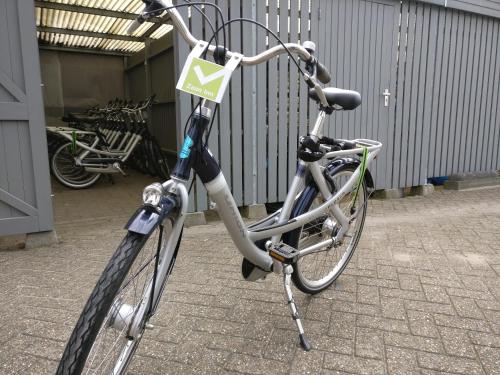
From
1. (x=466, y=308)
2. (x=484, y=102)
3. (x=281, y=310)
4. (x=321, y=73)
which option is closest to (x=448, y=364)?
(x=466, y=308)

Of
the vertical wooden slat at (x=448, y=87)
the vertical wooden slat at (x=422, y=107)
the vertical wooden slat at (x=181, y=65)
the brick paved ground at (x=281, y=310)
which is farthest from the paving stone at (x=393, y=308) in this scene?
the vertical wooden slat at (x=448, y=87)

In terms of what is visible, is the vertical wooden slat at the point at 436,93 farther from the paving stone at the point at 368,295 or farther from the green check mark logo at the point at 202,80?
the green check mark logo at the point at 202,80

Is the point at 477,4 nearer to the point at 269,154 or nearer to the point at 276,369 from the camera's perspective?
the point at 269,154

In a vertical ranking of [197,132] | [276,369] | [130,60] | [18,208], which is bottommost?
[276,369]

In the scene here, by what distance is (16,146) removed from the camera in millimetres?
3299

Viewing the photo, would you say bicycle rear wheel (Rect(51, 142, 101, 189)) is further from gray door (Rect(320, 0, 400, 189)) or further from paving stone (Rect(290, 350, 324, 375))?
paving stone (Rect(290, 350, 324, 375))

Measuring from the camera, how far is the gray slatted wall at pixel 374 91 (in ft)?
14.0

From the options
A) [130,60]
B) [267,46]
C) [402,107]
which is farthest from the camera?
[130,60]

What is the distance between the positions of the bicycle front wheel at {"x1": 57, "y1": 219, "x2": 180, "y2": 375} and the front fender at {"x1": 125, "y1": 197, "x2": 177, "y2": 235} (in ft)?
0.08

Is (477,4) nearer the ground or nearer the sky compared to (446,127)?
nearer the sky

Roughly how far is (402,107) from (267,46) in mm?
2236

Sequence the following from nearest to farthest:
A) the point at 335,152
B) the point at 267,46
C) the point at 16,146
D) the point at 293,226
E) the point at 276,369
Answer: the point at 276,369
the point at 293,226
the point at 335,152
the point at 16,146
the point at 267,46

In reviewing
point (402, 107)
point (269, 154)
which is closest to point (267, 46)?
point (269, 154)

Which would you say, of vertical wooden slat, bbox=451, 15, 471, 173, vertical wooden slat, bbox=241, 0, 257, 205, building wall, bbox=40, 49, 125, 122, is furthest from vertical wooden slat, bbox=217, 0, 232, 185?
building wall, bbox=40, 49, 125, 122
